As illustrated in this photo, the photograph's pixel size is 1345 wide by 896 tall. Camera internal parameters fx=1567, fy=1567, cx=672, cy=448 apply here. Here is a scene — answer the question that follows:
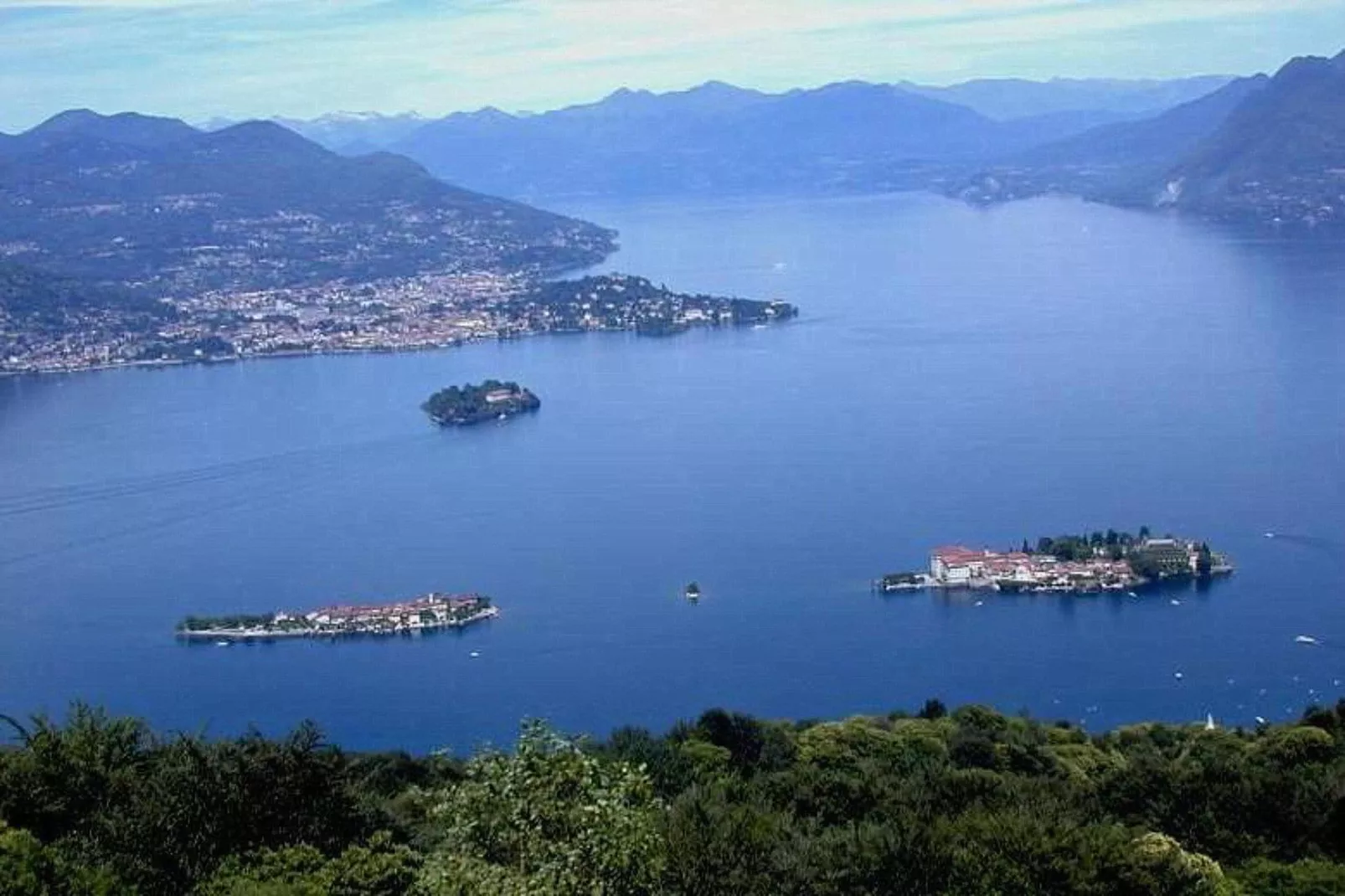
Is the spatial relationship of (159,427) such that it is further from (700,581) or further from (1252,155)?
(1252,155)

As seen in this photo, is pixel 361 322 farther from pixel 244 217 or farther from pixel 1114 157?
pixel 1114 157

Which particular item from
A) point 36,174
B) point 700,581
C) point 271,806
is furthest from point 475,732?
point 36,174

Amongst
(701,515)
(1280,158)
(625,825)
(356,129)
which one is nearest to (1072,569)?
(701,515)

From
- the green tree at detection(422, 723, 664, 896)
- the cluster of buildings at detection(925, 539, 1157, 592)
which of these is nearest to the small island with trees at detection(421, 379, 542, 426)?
the cluster of buildings at detection(925, 539, 1157, 592)

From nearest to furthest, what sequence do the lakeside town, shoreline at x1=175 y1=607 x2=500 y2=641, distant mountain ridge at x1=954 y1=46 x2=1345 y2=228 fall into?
shoreline at x1=175 y1=607 x2=500 y2=641 → the lakeside town → distant mountain ridge at x1=954 y1=46 x2=1345 y2=228

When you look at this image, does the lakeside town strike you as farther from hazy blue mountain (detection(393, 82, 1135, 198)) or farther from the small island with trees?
hazy blue mountain (detection(393, 82, 1135, 198))

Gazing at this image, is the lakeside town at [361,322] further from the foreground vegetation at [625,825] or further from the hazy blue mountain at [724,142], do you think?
the hazy blue mountain at [724,142]

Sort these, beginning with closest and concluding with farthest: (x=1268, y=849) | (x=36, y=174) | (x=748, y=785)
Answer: (x=1268, y=849), (x=748, y=785), (x=36, y=174)

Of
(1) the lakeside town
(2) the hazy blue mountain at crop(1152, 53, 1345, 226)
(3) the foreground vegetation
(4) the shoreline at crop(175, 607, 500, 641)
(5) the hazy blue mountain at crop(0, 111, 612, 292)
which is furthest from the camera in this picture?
(2) the hazy blue mountain at crop(1152, 53, 1345, 226)
